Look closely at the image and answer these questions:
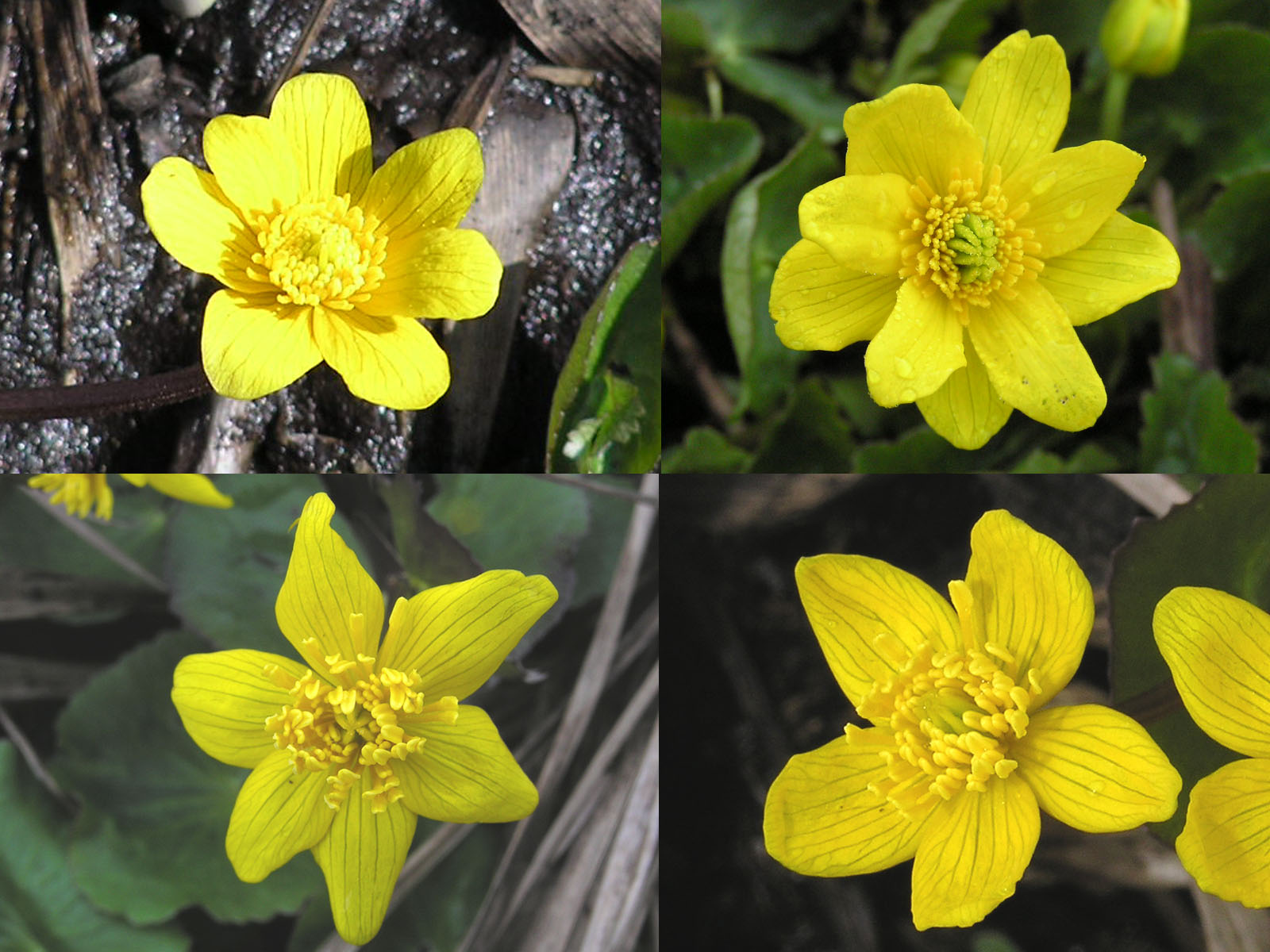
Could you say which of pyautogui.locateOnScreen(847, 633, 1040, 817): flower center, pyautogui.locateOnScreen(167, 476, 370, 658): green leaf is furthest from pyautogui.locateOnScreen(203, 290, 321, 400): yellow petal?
pyautogui.locateOnScreen(847, 633, 1040, 817): flower center

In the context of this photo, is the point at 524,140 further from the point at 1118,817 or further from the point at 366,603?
the point at 1118,817

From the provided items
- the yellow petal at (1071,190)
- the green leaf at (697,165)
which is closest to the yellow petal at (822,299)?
the yellow petal at (1071,190)

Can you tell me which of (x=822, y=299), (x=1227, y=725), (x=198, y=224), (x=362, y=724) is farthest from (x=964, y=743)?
(x=198, y=224)

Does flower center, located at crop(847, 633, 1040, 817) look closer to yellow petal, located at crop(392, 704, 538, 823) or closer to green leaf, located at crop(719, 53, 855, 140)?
yellow petal, located at crop(392, 704, 538, 823)

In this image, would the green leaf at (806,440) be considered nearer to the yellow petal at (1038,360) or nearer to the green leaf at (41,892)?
the yellow petal at (1038,360)

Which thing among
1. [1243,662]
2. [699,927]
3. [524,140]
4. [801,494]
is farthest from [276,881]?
[1243,662]

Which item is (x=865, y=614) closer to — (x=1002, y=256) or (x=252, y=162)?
(x=1002, y=256)

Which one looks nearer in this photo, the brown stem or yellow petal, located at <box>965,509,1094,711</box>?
yellow petal, located at <box>965,509,1094,711</box>
